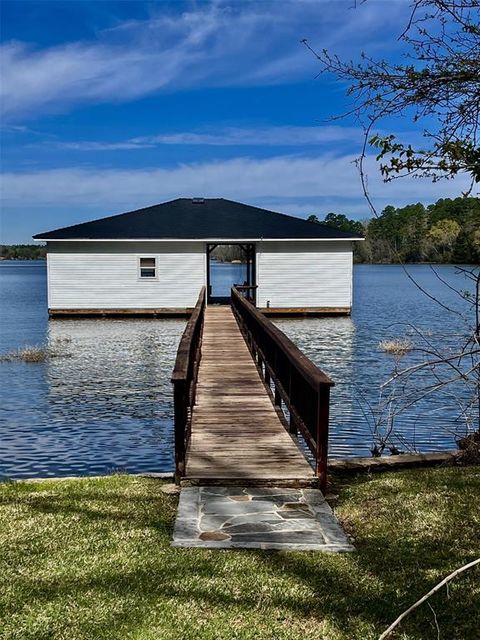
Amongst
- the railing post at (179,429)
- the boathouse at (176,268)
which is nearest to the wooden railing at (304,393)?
the railing post at (179,429)

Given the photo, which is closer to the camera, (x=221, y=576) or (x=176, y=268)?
(x=221, y=576)

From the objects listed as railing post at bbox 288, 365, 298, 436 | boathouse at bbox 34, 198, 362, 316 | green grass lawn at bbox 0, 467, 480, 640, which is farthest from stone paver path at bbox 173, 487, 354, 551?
boathouse at bbox 34, 198, 362, 316

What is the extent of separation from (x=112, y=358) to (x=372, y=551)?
14.5m

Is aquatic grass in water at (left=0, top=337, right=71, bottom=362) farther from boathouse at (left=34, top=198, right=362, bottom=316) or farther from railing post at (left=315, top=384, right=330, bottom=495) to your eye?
railing post at (left=315, top=384, right=330, bottom=495)

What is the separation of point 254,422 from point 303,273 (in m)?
21.2

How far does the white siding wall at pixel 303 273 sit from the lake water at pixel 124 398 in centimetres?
252

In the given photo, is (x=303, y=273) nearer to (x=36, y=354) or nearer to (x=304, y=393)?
(x=36, y=354)

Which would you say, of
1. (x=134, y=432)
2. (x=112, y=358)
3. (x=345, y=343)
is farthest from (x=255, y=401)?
(x=345, y=343)

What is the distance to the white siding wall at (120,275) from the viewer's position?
92.6 ft

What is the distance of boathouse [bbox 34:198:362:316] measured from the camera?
2816 cm

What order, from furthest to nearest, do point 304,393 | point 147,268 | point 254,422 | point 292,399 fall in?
point 147,268
point 254,422
point 292,399
point 304,393

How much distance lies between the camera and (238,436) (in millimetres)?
7281

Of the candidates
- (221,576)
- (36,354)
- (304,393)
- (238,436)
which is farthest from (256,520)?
(36,354)

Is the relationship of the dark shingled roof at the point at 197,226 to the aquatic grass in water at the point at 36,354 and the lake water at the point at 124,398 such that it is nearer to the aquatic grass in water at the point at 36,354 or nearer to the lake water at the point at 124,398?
the lake water at the point at 124,398
